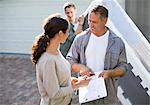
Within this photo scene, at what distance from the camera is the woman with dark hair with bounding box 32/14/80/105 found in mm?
2982

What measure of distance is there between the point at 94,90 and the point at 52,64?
550 mm

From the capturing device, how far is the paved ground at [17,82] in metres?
6.55

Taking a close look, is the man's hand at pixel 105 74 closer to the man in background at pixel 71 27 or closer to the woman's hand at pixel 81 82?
the woman's hand at pixel 81 82

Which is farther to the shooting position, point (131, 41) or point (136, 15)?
point (136, 15)

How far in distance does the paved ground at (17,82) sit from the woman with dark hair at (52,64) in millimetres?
2832

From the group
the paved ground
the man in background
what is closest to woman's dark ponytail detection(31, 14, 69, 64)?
the man in background

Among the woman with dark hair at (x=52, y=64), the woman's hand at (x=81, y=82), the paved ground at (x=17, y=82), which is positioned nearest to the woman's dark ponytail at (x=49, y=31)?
A: the woman with dark hair at (x=52, y=64)

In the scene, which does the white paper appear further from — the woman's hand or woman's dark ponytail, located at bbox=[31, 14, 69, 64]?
woman's dark ponytail, located at bbox=[31, 14, 69, 64]

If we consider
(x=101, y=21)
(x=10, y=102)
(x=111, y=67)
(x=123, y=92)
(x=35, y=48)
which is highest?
(x=101, y=21)

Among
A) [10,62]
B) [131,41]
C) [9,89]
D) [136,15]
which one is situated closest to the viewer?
[131,41]

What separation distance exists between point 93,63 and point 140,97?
170 centimetres

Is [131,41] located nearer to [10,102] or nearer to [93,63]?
[93,63]

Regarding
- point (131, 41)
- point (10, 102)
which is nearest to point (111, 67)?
point (131, 41)

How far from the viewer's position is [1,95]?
6.79 metres
